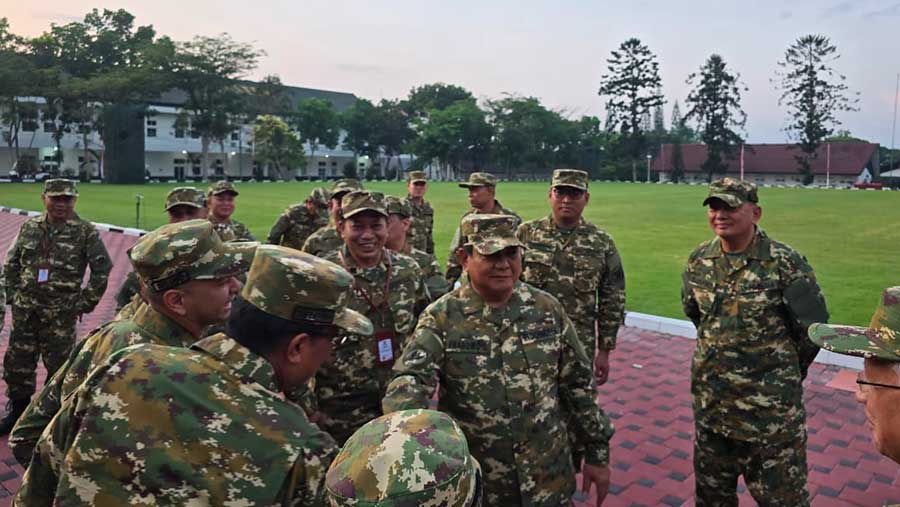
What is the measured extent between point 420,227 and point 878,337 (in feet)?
23.0

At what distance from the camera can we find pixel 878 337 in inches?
69.1

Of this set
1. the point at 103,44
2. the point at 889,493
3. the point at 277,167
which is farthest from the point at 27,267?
the point at 103,44

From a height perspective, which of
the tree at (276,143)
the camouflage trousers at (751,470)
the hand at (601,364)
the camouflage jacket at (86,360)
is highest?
the tree at (276,143)

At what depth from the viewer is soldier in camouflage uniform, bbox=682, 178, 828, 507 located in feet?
10.8

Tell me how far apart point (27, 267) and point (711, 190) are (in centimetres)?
492

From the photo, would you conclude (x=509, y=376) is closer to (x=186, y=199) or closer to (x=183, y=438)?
(x=183, y=438)

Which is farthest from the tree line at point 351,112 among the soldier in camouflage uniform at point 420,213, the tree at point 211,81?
the soldier in camouflage uniform at point 420,213

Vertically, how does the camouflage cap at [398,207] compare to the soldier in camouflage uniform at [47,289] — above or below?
above

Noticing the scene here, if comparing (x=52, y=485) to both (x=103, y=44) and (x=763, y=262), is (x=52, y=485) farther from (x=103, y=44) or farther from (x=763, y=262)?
(x=103, y=44)

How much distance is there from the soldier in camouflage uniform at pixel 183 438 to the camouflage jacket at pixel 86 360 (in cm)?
55

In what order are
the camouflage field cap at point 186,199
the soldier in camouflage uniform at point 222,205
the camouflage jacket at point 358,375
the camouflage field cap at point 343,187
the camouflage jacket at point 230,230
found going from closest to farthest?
the camouflage jacket at point 358,375 → the camouflage field cap at point 186,199 → the camouflage field cap at point 343,187 → the camouflage jacket at point 230,230 → the soldier in camouflage uniform at point 222,205

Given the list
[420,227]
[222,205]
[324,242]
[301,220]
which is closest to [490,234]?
[324,242]

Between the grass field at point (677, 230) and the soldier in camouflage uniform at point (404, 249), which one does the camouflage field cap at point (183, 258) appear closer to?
the soldier in camouflage uniform at point (404, 249)

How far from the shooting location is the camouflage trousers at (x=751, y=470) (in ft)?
10.6
